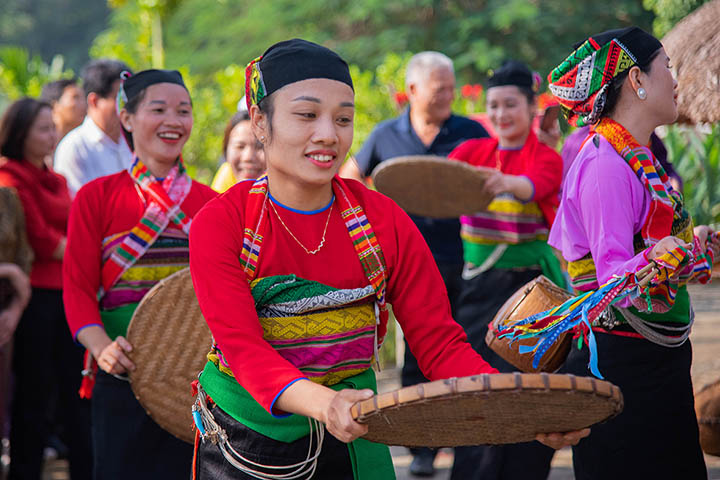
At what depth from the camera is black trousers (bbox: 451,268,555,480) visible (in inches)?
174

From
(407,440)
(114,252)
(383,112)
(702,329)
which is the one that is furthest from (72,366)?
(383,112)

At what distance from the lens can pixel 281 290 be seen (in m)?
2.30

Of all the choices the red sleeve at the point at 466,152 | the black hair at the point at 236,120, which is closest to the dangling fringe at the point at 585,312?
the red sleeve at the point at 466,152

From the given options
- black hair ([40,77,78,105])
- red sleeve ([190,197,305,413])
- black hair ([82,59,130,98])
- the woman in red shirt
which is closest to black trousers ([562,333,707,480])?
red sleeve ([190,197,305,413])

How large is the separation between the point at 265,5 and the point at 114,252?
21.9m

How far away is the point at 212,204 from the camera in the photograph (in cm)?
234

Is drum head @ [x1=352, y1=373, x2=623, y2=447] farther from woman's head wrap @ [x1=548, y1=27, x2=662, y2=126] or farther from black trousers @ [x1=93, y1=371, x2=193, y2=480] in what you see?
black trousers @ [x1=93, y1=371, x2=193, y2=480]

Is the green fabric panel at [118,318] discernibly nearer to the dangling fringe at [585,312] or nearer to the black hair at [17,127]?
the dangling fringe at [585,312]

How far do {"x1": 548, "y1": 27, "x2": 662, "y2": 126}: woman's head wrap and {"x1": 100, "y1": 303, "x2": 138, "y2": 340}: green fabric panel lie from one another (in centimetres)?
193

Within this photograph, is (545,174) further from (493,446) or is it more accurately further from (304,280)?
(304,280)

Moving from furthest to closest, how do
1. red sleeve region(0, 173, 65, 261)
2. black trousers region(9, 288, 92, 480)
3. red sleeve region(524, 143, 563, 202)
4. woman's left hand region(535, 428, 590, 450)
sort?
red sleeve region(0, 173, 65, 261)
black trousers region(9, 288, 92, 480)
red sleeve region(524, 143, 563, 202)
woman's left hand region(535, 428, 590, 450)

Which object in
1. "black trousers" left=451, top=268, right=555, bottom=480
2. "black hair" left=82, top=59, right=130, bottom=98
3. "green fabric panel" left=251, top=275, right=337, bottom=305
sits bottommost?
"black trousers" left=451, top=268, right=555, bottom=480

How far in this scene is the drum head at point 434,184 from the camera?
4480 millimetres

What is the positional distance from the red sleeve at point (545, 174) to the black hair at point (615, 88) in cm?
171
